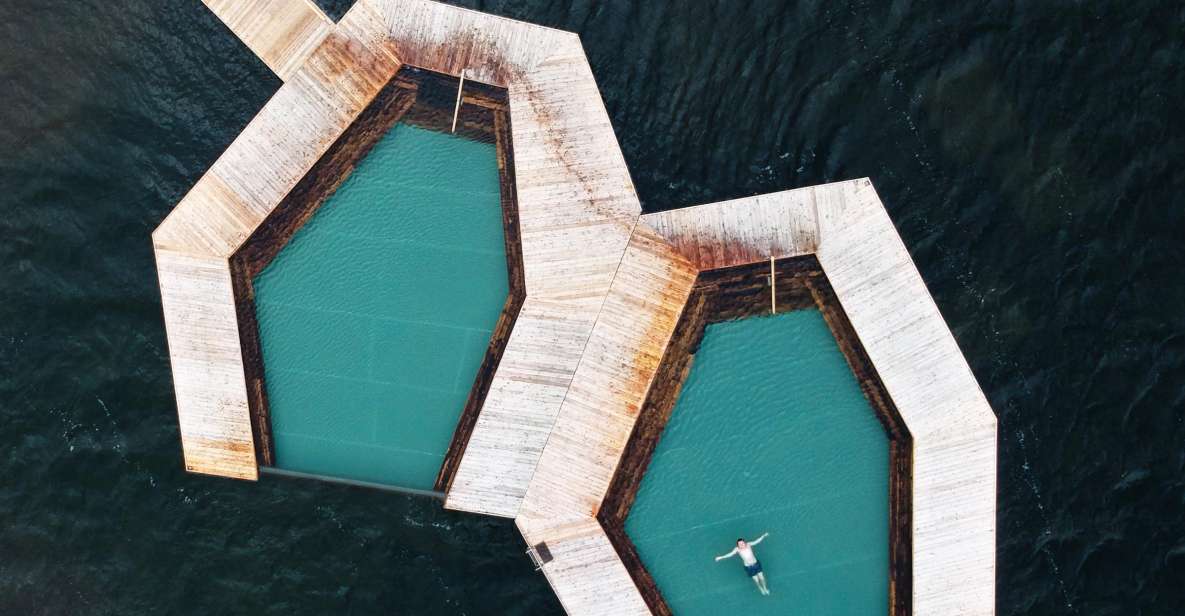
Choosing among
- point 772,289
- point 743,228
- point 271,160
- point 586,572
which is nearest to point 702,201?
point 743,228

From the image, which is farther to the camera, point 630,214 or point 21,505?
point 21,505

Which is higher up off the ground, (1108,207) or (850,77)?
(850,77)

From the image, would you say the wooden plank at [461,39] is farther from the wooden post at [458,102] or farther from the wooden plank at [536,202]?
the wooden post at [458,102]

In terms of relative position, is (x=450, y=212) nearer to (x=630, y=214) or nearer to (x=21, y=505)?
(x=630, y=214)

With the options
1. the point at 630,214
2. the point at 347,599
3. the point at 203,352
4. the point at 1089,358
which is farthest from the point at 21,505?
the point at 1089,358

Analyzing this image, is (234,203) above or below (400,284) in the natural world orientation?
above

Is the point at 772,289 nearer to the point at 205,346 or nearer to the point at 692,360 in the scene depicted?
the point at 692,360

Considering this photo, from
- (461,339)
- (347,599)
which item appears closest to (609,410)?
(461,339)

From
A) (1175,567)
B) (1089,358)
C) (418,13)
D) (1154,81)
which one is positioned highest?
(418,13)
